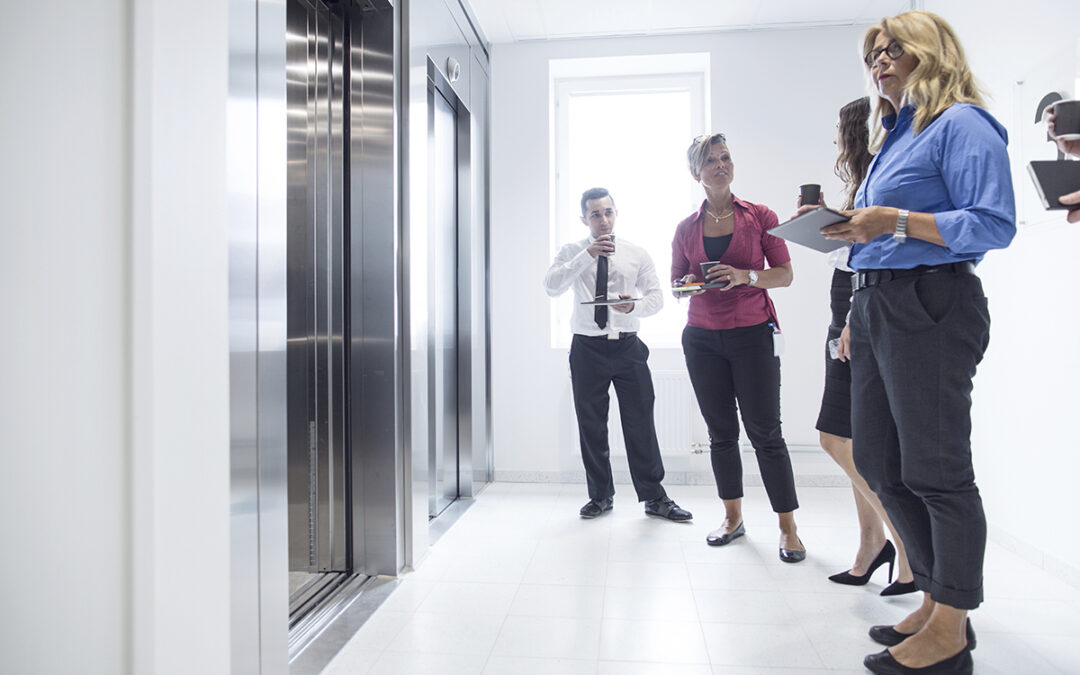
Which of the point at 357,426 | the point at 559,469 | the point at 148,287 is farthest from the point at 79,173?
the point at 559,469

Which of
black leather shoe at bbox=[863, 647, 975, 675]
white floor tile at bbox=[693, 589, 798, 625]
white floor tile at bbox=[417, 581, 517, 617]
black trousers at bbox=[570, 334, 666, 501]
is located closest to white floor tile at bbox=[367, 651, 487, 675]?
white floor tile at bbox=[417, 581, 517, 617]

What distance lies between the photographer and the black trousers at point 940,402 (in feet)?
4.62

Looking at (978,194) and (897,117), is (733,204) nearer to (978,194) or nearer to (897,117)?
(897,117)

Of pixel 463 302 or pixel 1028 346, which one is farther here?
pixel 463 302

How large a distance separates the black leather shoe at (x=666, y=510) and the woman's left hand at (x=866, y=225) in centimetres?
182

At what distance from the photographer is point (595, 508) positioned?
311 cm

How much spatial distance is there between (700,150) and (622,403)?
1244 mm

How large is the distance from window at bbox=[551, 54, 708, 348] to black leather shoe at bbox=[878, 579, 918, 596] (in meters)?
2.13

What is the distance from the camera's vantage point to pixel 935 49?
1490 millimetres

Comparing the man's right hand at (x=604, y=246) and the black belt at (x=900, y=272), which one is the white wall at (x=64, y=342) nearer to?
the black belt at (x=900, y=272)

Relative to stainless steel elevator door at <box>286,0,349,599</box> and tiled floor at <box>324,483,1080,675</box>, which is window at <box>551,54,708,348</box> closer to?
tiled floor at <box>324,483,1080,675</box>

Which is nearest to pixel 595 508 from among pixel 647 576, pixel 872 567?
pixel 647 576

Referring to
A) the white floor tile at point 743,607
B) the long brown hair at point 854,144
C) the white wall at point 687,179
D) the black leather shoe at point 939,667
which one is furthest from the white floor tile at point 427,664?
the white wall at point 687,179

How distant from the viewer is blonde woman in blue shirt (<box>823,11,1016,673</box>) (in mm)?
1380
